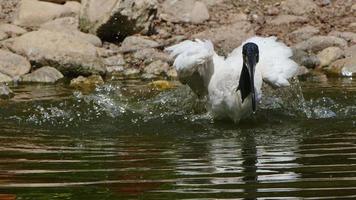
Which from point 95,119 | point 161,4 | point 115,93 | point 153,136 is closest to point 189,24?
point 161,4

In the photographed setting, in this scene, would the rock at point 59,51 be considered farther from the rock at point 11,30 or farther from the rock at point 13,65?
the rock at point 11,30

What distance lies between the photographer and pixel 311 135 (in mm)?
7668

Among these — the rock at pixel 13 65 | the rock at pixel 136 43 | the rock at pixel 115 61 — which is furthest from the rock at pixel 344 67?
the rock at pixel 13 65

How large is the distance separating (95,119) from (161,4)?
955cm

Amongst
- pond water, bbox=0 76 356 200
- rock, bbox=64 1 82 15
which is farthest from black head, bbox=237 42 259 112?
rock, bbox=64 1 82 15

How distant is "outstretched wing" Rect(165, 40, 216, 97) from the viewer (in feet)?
29.9

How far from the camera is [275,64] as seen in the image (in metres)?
9.36

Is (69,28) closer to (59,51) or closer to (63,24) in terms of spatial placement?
(63,24)

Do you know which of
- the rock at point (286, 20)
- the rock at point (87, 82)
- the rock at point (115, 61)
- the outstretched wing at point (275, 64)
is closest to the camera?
the outstretched wing at point (275, 64)

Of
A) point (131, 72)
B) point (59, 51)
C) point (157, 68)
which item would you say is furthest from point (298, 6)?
point (59, 51)

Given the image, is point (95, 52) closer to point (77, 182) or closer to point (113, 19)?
point (113, 19)

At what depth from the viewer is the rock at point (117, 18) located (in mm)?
15992

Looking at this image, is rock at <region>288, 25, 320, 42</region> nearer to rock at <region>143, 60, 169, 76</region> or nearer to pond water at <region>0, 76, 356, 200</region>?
rock at <region>143, 60, 169, 76</region>

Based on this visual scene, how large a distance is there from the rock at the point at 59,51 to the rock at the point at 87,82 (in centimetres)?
27
